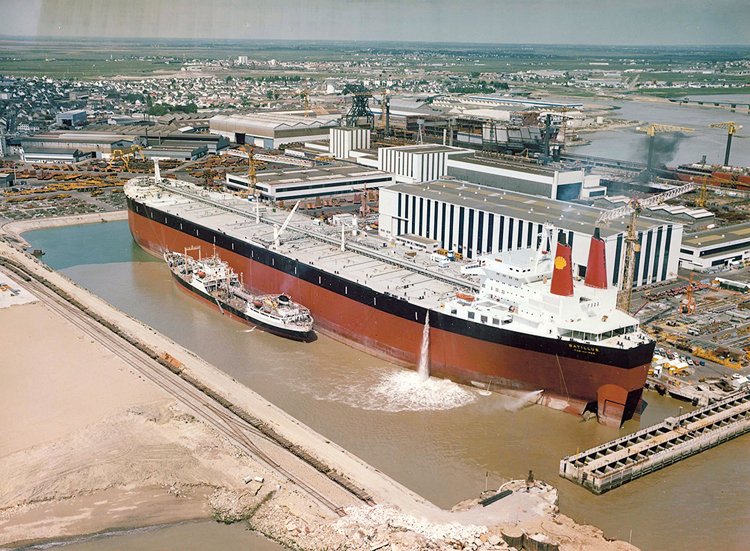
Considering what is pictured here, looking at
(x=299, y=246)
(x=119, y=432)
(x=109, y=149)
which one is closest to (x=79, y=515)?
(x=119, y=432)

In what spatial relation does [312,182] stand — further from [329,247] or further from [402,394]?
[402,394]

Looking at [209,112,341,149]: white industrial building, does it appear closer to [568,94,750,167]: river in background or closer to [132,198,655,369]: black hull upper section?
[568,94,750,167]: river in background

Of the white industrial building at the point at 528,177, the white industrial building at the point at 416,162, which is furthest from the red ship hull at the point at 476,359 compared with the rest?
the white industrial building at the point at 416,162

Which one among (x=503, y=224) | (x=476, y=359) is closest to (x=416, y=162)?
(x=503, y=224)

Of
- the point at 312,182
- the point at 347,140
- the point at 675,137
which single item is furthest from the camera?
the point at 347,140

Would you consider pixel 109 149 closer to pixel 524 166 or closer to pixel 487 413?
pixel 524 166

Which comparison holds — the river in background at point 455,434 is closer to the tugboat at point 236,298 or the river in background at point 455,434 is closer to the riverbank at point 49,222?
the tugboat at point 236,298
